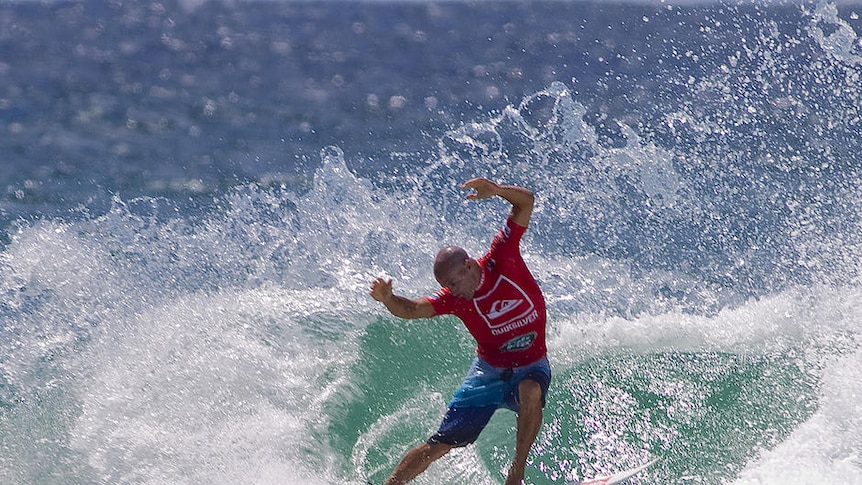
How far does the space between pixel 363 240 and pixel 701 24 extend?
17.0 metres

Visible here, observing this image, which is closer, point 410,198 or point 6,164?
point 410,198

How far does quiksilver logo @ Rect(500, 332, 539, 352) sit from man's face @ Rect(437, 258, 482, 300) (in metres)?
0.49

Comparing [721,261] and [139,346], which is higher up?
[139,346]

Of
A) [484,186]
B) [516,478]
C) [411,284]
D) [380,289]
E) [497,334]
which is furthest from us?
[411,284]

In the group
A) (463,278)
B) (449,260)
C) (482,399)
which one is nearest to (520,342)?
(482,399)

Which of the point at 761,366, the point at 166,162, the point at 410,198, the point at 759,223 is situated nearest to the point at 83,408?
the point at 410,198

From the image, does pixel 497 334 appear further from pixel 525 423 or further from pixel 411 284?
pixel 411 284

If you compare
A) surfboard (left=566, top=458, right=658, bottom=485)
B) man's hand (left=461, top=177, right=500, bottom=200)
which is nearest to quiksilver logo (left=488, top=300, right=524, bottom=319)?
man's hand (left=461, top=177, right=500, bottom=200)

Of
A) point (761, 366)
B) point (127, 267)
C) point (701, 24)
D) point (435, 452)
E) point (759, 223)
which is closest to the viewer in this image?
point (435, 452)

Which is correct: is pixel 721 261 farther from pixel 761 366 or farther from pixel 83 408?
pixel 83 408

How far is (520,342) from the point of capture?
273 inches

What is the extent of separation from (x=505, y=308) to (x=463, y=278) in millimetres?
426

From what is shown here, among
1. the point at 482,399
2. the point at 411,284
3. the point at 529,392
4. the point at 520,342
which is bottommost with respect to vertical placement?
the point at 411,284

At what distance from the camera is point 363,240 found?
33.9 ft
